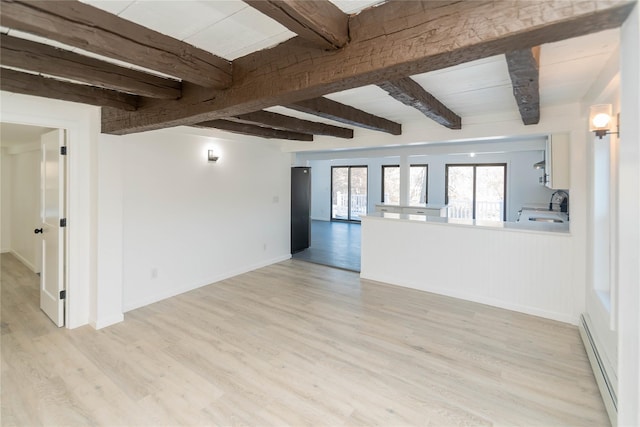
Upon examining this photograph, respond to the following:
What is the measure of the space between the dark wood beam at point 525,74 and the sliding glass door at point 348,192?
828cm

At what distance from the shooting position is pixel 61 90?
2.41 metres

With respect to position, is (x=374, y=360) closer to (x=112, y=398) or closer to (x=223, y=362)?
(x=223, y=362)

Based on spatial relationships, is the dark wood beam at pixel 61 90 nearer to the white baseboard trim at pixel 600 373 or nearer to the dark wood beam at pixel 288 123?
the dark wood beam at pixel 288 123

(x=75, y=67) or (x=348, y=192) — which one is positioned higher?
(x=75, y=67)

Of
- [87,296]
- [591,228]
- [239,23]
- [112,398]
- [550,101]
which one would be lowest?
[112,398]

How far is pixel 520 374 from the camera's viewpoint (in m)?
2.40

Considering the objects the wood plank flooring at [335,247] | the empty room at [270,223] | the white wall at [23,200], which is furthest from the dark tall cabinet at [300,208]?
the white wall at [23,200]

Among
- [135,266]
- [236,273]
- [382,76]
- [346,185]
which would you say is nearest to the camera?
[382,76]

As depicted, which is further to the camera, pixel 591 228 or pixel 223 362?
pixel 591 228

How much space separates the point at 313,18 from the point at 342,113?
6.53ft

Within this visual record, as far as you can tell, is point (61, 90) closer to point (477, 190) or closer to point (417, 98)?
point (417, 98)

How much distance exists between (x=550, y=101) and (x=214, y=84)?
10.8 ft

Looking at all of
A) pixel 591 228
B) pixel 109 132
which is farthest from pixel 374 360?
pixel 109 132

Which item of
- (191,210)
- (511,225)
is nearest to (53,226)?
(191,210)
